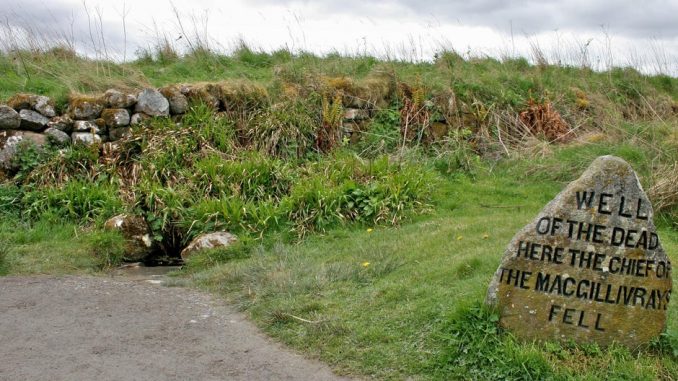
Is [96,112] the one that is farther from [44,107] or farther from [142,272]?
[142,272]

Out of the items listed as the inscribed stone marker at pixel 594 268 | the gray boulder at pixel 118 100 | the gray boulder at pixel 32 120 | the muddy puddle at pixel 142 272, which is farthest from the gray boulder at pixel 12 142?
the inscribed stone marker at pixel 594 268

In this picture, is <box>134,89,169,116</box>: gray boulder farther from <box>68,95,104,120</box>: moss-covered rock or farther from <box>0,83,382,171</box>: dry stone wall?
<box>68,95,104,120</box>: moss-covered rock

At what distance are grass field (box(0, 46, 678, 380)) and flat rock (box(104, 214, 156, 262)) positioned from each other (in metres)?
0.20

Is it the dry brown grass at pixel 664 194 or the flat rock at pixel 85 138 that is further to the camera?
the flat rock at pixel 85 138

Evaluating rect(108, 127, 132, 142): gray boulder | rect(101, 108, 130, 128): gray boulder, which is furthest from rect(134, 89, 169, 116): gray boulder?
rect(108, 127, 132, 142): gray boulder

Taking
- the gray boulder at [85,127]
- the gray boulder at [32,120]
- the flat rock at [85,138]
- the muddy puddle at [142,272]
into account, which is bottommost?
the muddy puddle at [142,272]

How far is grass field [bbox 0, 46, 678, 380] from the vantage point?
576 cm

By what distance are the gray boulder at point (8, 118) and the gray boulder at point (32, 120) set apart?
0.30 ft

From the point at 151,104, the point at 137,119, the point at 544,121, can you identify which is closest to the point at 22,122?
the point at 137,119

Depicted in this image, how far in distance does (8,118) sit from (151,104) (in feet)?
6.58

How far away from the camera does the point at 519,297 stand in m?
5.52

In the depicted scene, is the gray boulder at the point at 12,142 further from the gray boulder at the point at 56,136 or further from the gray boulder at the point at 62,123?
the gray boulder at the point at 62,123

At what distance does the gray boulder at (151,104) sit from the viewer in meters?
11.5

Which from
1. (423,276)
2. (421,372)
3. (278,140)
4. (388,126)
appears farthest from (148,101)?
(421,372)
